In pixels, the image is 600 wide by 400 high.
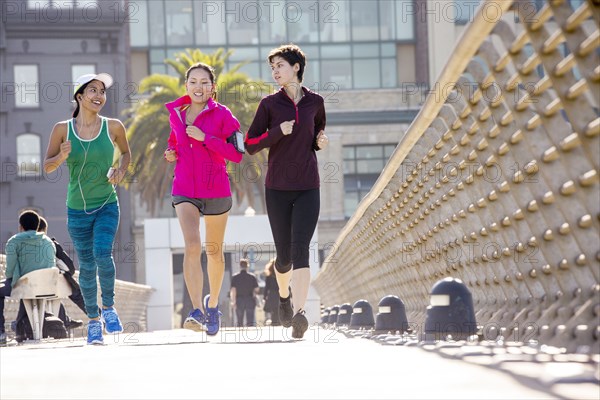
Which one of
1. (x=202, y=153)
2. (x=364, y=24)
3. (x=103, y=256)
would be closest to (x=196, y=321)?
(x=103, y=256)

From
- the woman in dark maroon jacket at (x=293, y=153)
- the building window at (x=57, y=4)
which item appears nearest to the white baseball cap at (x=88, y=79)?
the woman in dark maroon jacket at (x=293, y=153)

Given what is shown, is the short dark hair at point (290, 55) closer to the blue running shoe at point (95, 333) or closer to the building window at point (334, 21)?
the blue running shoe at point (95, 333)

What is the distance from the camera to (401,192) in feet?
42.0

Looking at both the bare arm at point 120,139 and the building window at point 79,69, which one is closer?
the bare arm at point 120,139

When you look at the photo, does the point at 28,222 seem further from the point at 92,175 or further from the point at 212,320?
the point at 212,320

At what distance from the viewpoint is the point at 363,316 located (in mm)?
14156

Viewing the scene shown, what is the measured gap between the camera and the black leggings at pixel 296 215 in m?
10.4

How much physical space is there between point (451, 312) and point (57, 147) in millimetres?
4812

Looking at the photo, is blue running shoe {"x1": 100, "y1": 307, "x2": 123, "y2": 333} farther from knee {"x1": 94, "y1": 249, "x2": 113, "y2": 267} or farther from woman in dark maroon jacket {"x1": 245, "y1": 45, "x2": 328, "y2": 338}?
woman in dark maroon jacket {"x1": 245, "y1": 45, "x2": 328, "y2": 338}

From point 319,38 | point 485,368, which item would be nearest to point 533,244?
point 485,368

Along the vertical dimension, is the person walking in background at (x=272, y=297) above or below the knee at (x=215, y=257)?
below

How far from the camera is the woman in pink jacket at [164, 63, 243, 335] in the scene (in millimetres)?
10750

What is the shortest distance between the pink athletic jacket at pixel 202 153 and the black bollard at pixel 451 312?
375cm

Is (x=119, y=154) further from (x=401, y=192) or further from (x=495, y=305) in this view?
(x=495, y=305)
